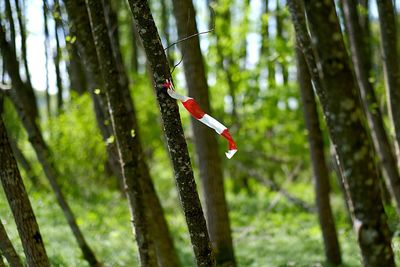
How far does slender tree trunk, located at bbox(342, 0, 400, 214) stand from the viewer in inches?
361

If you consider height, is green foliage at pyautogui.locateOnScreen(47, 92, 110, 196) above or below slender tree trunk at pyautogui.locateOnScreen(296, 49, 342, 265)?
above

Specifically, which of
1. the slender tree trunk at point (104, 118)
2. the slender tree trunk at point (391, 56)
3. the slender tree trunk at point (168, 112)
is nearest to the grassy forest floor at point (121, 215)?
the slender tree trunk at point (104, 118)

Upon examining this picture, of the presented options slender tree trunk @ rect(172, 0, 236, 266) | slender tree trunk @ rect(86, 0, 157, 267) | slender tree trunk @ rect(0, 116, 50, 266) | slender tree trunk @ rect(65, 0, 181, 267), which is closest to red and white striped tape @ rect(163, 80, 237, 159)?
slender tree trunk @ rect(86, 0, 157, 267)

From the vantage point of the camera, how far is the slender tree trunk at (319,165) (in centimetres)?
886

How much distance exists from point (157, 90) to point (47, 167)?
447 centimetres

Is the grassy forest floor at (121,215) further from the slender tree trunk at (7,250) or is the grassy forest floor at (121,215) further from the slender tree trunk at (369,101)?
the slender tree trunk at (7,250)

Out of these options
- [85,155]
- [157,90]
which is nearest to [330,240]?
[157,90]

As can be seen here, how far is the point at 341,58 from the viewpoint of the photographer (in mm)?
3223

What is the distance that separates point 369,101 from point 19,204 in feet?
21.2

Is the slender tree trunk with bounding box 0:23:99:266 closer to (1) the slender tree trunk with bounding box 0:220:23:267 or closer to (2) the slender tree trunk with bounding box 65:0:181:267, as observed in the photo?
(2) the slender tree trunk with bounding box 65:0:181:267

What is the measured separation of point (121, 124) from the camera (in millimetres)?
5719

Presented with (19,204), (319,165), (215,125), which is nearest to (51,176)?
(19,204)

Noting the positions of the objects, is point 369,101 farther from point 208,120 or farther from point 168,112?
point 168,112

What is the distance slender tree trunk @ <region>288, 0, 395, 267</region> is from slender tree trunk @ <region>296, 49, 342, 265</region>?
5.59m
